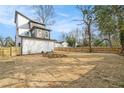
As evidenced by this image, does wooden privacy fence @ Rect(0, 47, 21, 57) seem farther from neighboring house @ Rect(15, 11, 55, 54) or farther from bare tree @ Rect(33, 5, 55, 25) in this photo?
bare tree @ Rect(33, 5, 55, 25)

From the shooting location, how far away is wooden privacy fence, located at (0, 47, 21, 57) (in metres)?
6.35

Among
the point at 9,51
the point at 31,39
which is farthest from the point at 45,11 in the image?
the point at 31,39

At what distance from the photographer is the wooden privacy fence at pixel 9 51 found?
6.35 meters

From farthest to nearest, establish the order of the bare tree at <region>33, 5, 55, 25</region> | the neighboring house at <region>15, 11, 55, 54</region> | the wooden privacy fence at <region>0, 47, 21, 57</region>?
1. the neighboring house at <region>15, 11, 55, 54</region>
2. the wooden privacy fence at <region>0, 47, 21, 57</region>
3. the bare tree at <region>33, 5, 55, 25</region>

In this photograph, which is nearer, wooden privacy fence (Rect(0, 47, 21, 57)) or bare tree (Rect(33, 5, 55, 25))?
bare tree (Rect(33, 5, 55, 25))

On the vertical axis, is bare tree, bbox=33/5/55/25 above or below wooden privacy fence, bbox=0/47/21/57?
above

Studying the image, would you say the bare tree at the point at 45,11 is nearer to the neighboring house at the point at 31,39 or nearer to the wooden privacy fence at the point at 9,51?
the neighboring house at the point at 31,39

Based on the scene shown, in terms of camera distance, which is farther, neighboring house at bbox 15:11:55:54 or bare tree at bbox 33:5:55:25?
neighboring house at bbox 15:11:55:54

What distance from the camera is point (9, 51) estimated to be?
676cm

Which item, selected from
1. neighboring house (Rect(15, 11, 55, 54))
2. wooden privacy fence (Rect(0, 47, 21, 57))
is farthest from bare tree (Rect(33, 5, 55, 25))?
wooden privacy fence (Rect(0, 47, 21, 57))

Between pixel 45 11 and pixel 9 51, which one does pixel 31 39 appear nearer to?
pixel 9 51

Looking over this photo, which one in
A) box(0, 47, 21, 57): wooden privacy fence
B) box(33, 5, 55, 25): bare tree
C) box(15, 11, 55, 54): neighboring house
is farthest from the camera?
box(15, 11, 55, 54): neighboring house
